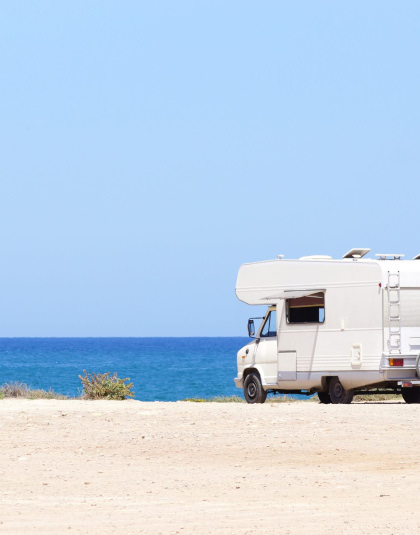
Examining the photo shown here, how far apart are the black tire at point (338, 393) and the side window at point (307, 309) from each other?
125cm

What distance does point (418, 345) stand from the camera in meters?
19.7

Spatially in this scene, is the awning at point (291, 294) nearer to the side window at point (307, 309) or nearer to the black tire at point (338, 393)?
the side window at point (307, 309)

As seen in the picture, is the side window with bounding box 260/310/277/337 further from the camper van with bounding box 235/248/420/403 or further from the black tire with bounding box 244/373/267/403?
the black tire with bounding box 244/373/267/403

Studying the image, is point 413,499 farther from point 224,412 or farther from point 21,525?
point 224,412

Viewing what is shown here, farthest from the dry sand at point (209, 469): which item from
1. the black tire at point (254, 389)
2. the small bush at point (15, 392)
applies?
the small bush at point (15, 392)

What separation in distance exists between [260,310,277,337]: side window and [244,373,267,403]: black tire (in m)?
0.90

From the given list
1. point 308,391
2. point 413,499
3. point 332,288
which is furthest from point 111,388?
point 413,499

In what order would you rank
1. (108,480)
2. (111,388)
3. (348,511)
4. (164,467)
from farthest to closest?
(111,388), (164,467), (108,480), (348,511)

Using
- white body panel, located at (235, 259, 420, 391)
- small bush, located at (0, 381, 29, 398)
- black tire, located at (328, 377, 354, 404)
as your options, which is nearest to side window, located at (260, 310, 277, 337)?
white body panel, located at (235, 259, 420, 391)

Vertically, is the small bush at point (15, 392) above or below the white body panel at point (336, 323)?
below

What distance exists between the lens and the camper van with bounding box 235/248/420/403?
19.5 metres

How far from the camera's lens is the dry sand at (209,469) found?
9711mm

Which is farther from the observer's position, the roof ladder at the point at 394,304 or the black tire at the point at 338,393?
the black tire at the point at 338,393

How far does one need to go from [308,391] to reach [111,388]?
17.0ft
